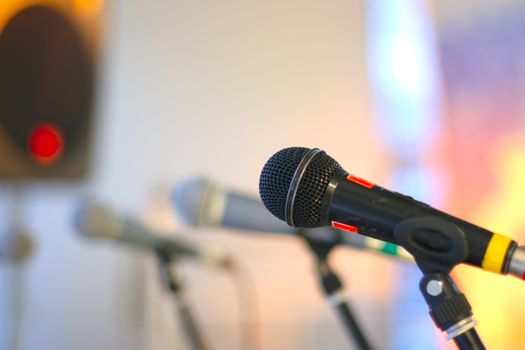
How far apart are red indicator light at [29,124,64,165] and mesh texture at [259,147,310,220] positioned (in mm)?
716

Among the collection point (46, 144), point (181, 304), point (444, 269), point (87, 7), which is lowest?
point (181, 304)

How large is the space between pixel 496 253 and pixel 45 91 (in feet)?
2.89

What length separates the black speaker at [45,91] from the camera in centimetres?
96

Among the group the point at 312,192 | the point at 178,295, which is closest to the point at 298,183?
the point at 312,192

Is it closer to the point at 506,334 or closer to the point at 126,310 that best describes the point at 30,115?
the point at 126,310

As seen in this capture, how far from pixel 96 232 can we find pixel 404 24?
88 centimetres

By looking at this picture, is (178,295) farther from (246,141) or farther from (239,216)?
(246,141)

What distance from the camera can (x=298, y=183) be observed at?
40 centimetres

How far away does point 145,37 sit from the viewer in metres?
1.35

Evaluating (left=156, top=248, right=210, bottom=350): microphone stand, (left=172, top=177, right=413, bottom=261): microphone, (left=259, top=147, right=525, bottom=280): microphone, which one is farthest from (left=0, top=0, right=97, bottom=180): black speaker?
(left=259, top=147, right=525, bottom=280): microphone

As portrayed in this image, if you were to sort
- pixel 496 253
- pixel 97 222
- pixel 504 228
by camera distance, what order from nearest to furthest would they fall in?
pixel 496 253
pixel 97 222
pixel 504 228

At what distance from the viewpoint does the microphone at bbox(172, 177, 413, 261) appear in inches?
23.5

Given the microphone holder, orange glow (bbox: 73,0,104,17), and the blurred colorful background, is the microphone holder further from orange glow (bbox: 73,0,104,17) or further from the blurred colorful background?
orange glow (bbox: 73,0,104,17)

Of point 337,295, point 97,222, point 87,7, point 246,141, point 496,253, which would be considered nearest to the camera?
point 496,253
